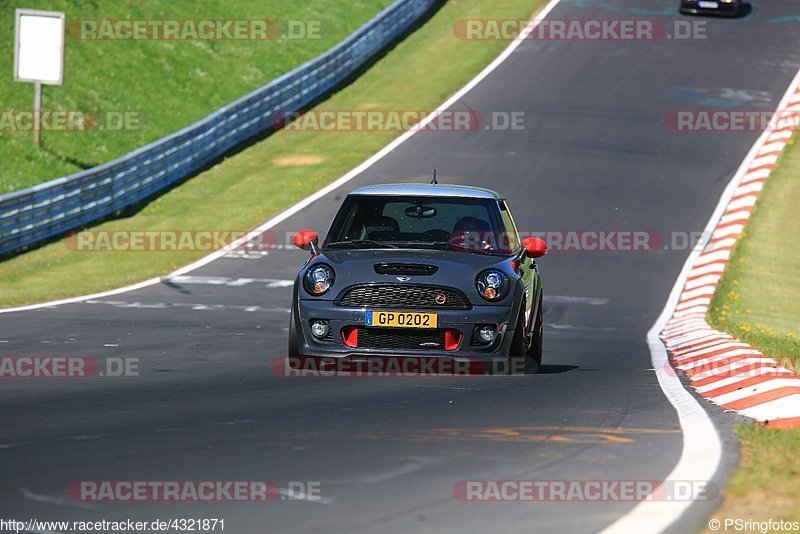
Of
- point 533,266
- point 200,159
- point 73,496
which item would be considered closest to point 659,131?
point 200,159

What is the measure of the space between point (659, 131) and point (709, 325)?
14709 millimetres

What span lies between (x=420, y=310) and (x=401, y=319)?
6.3 inches

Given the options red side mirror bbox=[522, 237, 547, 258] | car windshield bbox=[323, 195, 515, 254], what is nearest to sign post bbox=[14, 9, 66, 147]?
car windshield bbox=[323, 195, 515, 254]

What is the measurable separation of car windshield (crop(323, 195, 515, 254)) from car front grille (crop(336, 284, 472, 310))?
77 cm

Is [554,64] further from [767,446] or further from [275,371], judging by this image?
[767,446]

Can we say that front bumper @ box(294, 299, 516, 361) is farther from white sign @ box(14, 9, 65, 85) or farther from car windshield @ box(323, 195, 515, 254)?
white sign @ box(14, 9, 65, 85)

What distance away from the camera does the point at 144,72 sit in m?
34.5

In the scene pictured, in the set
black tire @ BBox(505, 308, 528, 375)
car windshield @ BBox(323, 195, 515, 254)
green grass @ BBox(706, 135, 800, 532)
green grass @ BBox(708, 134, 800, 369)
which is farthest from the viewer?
green grass @ BBox(708, 134, 800, 369)

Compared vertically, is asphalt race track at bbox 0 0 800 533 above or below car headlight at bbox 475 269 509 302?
below

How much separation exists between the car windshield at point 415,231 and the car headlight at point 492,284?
563 mm

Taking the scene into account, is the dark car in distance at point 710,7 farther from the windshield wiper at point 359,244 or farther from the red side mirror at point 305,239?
the red side mirror at point 305,239

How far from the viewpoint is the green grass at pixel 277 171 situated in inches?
801

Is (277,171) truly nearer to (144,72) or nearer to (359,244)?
(144,72)

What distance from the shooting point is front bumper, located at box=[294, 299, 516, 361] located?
32.8 ft
